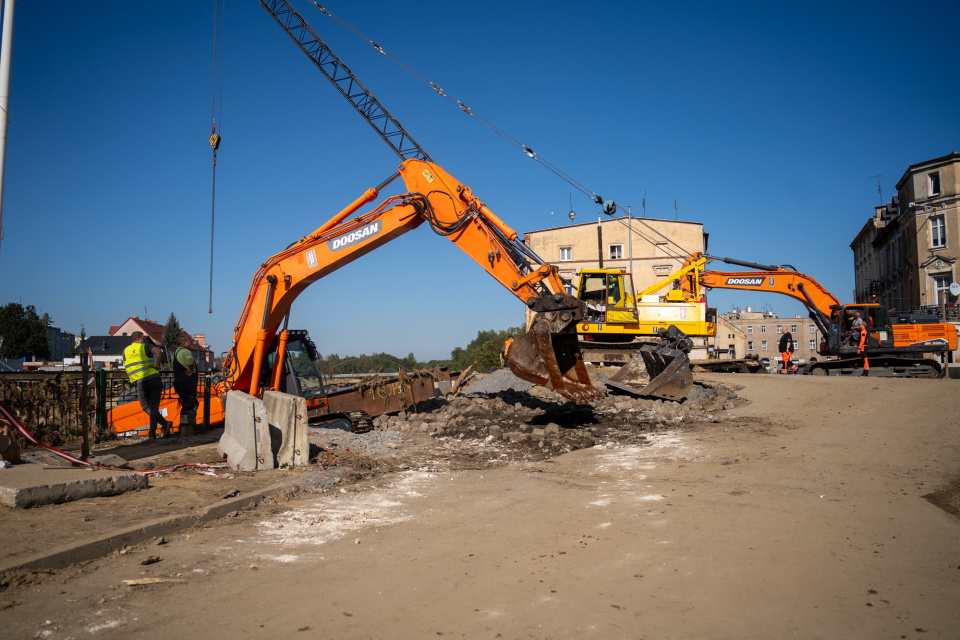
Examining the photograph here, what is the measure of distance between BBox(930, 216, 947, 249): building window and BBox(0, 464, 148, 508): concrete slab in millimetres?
41840

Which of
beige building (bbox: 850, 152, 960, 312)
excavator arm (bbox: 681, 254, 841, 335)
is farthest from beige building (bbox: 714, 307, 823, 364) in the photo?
excavator arm (bbox: 681, 254, 841, 335)

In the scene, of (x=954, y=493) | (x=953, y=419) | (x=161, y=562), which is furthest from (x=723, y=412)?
(x=161, y=562)

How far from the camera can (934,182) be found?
116 feet

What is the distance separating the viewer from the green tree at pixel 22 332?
49.9m

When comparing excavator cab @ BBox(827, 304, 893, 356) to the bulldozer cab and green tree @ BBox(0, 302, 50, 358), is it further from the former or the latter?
green tree @ BBox(0, 302, 50, 358)

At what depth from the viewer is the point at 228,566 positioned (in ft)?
13.3

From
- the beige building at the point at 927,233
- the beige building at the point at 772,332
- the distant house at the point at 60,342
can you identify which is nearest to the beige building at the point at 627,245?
the beige building at the point at 927,233

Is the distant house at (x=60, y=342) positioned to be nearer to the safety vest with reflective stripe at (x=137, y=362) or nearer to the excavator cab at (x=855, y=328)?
the safety vest with reflective stripe at (x=137, y=362)

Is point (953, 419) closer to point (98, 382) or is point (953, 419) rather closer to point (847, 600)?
point (847, 600)

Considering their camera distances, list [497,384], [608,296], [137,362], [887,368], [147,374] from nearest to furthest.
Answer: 1. [137,362]
2. [147,374]
3. [497,384]
4. [608,296]
5. [887,368]

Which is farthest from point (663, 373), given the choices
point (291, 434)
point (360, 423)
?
point (291, 434)

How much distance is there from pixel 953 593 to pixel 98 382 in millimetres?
11688

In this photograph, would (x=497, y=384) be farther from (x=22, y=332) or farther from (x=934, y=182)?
(x=22, y=332)

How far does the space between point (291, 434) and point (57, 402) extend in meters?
5.13
